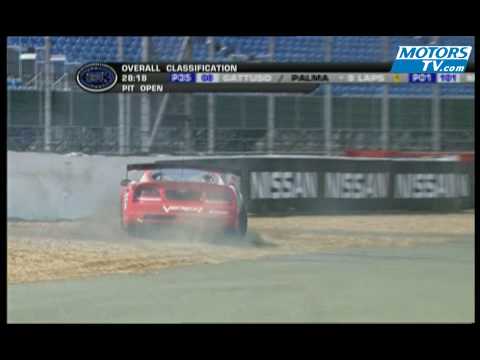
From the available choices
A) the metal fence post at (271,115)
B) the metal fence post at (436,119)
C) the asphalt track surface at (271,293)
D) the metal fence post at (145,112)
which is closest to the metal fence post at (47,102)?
the metal fence post at (145,112)

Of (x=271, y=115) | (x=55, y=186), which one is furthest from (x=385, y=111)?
(x=55, y=186)

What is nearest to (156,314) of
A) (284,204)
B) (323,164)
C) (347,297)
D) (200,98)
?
(347,297)

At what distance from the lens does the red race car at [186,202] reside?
7.74 m

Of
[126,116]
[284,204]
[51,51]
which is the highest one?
[51,51]

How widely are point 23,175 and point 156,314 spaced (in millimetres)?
6344

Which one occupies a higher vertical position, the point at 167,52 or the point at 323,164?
the point at 167,52

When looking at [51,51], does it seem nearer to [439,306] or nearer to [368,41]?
[368,41]

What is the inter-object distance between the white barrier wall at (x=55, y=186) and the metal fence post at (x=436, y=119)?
4506 mm

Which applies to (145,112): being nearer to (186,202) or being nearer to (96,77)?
(186,202)

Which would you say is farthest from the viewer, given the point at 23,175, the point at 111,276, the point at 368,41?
the point at 23,175

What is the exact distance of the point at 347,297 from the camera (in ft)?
19.4

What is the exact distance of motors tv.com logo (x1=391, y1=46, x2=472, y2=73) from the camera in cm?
620

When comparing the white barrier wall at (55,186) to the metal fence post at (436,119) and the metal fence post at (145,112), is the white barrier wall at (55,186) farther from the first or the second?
the metal fence post at (436,119)

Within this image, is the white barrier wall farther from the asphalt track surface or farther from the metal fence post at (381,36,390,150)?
the metal fence post at (381,36,390,150)
